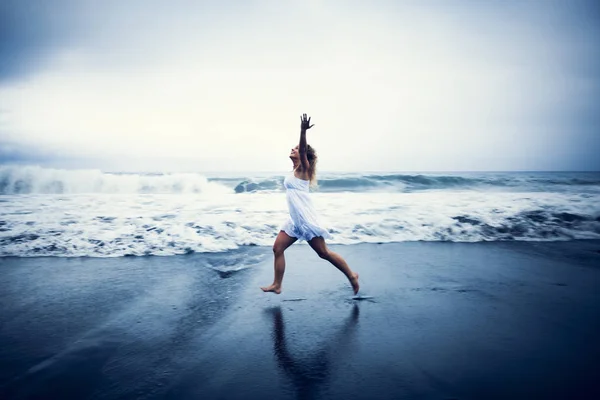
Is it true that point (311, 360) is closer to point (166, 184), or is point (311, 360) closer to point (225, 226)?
point (225, 226)

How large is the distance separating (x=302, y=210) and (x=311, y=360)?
5.75ft

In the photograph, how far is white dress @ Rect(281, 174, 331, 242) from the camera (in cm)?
403

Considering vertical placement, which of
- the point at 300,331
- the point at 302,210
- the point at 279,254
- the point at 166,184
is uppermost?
the point at 302,210

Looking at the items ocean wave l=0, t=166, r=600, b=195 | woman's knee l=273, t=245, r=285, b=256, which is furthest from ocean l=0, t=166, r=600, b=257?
ocean wave l=0, t=166, r=600, b=195

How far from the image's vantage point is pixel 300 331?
332 centimetres

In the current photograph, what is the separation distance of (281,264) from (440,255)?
353 cm

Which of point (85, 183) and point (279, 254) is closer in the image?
point (279, 254)

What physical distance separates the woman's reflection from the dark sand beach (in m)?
0.02

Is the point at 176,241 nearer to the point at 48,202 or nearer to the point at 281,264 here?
the point at 281,264

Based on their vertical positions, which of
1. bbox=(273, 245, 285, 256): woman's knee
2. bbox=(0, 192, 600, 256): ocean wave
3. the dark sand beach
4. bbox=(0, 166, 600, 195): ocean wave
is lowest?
the dark sand beach

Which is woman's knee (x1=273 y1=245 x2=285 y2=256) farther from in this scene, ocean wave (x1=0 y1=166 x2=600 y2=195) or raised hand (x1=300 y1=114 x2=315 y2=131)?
ocean wave (x1=0 y1=166 x2=600 y2=195)

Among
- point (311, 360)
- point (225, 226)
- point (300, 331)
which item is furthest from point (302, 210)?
point (225, 226)

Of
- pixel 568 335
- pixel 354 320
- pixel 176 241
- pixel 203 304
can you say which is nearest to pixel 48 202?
pixel 176 241

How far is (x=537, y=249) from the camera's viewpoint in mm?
6844
